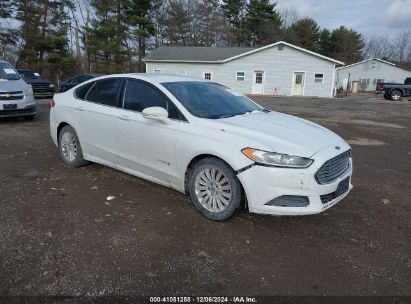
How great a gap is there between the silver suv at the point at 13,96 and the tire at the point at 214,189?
8.17 m

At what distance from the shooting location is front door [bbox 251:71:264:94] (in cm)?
3372

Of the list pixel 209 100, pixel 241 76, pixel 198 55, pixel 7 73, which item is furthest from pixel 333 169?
pixel 198 55

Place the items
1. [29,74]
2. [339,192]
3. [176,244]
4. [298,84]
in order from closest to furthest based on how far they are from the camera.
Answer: [176,244] < [339,192] < [29,74] < [298,84]

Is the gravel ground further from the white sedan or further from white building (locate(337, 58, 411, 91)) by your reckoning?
white building (locate(337, 58, 411, 91))

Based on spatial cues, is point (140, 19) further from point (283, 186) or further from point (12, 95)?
point (283, 186)

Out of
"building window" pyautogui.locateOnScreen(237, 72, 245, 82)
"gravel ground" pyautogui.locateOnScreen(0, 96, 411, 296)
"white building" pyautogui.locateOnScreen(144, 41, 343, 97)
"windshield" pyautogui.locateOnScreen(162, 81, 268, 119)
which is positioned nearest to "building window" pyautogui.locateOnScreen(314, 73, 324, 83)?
"white building" pyautogui.locateOnScreen(144, 41, 343, 97)

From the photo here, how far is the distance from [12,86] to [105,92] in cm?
638

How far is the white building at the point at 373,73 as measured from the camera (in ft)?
160

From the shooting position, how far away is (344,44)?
6238 centimetres

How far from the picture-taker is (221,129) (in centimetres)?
396

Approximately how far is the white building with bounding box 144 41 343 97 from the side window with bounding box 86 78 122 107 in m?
29.1

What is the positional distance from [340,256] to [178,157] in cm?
207

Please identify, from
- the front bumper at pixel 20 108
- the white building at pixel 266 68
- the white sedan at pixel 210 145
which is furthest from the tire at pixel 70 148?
the white building at pixel 266 68

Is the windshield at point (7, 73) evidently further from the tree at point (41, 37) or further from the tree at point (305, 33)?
the tree at point (305, 33)
